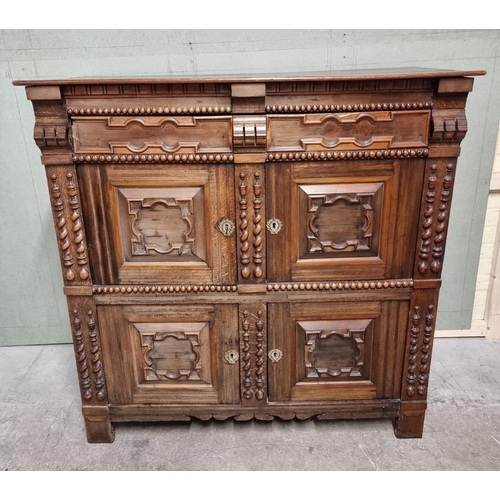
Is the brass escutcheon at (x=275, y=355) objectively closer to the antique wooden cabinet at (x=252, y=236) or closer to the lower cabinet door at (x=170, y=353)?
the antique wooden cabinet at (x=252, y=236)

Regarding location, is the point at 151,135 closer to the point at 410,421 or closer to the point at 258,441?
the point at 258,441

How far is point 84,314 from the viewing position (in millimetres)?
1713

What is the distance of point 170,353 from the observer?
1779 millimetres

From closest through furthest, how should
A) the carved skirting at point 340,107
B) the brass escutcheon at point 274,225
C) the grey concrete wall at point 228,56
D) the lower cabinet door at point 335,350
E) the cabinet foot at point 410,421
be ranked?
1. the carved skirting at point 340,107
2. the brass escutcheon at point 274,225
3. the lower cabinet door at point 335,350
4. the cabinet foot at point 410,421
5. the grey concrete wall at point 228,56

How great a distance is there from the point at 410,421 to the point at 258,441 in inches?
24.7

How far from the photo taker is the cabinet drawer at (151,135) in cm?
150

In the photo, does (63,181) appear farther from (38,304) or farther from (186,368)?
(38,304)

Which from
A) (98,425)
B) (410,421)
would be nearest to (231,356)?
(98,425)

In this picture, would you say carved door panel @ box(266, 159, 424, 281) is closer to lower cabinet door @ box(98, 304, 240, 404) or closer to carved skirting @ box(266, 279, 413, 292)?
carved skirting @ box(266, 279, 413, 292)

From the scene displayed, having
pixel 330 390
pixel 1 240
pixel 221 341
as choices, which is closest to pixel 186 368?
pixel 221 341

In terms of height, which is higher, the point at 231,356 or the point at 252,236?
the point at 252,236

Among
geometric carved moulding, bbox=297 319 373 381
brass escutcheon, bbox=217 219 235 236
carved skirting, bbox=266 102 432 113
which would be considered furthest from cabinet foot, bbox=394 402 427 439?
carved skirting, bbox=266 102 432 113

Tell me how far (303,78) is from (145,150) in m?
0.57

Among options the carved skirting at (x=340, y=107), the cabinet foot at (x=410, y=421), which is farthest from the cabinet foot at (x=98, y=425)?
the carved skirting at (x=340, y=107)
